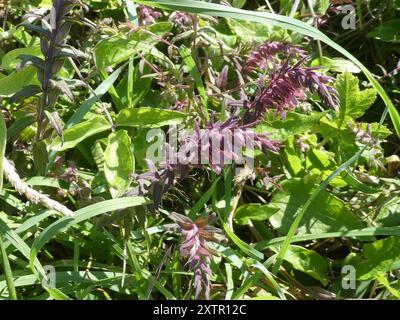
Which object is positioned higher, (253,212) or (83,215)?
(83,215)

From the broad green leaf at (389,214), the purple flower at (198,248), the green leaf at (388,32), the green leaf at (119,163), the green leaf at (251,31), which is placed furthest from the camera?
the green leaf at (388,32)

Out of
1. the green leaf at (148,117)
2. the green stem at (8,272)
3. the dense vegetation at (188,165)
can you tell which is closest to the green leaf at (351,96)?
the dense vegetation at (188,165)

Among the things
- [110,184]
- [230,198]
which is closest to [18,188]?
[110,184]

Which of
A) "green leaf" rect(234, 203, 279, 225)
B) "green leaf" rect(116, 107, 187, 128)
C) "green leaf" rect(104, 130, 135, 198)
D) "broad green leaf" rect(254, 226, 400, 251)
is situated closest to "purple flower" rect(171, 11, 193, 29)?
"green leaf" rect(116, 107, 187, 128)

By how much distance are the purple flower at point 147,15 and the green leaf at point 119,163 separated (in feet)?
1.36

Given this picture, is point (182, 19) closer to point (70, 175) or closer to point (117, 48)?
point (117, 48)

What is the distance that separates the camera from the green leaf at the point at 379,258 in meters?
1.66

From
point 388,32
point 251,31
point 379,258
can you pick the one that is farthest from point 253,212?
point 388,32

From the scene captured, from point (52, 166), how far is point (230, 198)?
18.1 inches

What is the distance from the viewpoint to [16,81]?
1.58m

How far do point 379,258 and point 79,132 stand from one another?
814 mm

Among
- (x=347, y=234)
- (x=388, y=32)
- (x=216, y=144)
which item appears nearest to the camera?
(x=216, y=144)

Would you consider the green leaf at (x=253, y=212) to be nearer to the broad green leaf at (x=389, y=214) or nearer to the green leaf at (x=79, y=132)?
the broad green leaf at (x=389, y=214)
